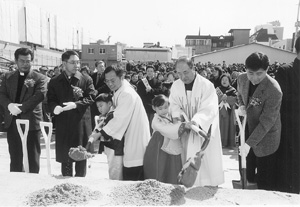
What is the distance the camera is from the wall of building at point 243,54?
93.7ft

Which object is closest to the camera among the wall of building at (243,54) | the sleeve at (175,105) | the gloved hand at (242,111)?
the gloved hand at (242,111)

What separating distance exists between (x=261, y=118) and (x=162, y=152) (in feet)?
3.59

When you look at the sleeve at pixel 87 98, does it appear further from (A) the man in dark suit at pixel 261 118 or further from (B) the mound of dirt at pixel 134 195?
(A) the man in dark suit at pixel 261 118

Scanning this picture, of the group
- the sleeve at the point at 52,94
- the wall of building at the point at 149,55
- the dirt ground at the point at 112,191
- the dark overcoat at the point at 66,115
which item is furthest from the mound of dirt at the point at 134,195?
the wall of building at the point at 149,55

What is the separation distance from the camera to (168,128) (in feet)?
9.95

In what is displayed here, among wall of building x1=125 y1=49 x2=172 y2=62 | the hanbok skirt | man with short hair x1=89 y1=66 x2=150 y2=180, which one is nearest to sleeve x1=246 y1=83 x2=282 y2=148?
the hanbok skirt

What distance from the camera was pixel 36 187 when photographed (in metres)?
2.41

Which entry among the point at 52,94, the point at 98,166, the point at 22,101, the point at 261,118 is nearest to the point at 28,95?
the point at 22,101

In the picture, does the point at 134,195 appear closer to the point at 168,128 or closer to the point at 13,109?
the point at 168,128

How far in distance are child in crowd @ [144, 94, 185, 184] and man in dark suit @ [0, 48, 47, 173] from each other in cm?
150

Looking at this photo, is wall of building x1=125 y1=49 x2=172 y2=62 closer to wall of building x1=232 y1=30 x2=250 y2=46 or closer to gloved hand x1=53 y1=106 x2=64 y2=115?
wall of building x1=232 y1=30 x2=250 y2=46

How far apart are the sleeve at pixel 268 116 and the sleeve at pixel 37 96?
2519mm

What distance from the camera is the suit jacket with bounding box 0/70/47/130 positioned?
3631mm

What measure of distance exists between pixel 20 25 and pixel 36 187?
132ft
